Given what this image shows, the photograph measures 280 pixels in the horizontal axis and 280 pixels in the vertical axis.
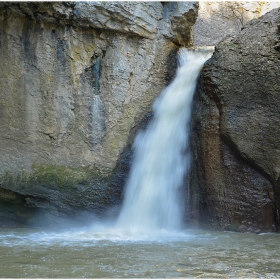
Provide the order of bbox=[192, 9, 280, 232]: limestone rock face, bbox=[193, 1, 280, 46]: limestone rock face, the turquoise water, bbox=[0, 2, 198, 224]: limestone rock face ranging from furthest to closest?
1. bbox=[193, 1, 280, 46]: limestone rock face
2. bbox=[0, 2, 198, 224]: limestone rock face
3. bbox=[192, 9, 280, 232]: limestone rock face
4. the turquoise water

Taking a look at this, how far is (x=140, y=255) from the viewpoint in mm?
3852

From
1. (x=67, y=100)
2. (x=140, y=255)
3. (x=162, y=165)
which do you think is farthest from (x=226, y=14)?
(x=140, y=255)

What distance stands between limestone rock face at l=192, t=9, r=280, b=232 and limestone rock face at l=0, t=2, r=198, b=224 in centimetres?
125

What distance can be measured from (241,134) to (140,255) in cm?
250

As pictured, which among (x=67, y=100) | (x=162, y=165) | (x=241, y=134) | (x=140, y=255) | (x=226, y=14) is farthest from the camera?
(x=226, y=14)

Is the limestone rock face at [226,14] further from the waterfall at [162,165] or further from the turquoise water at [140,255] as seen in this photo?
the turquoise water at [140,255]

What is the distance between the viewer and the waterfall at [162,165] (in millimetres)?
5973

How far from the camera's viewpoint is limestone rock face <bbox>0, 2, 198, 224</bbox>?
6348mm

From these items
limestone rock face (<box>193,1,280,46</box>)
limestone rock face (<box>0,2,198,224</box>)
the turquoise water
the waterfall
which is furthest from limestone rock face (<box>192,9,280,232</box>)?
limestone rock face (<box>193,1,280,46</box>)

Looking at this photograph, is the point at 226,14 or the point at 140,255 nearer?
the point at 140,255

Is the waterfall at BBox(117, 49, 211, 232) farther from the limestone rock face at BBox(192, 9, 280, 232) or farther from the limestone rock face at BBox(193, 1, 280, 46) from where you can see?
the limestone rock face at BBox(193, 1, 280, 46)

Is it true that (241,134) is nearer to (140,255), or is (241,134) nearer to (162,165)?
(162,165)

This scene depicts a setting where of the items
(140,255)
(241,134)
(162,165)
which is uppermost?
(241,134)

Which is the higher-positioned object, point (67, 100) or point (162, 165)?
point (67, 100)
